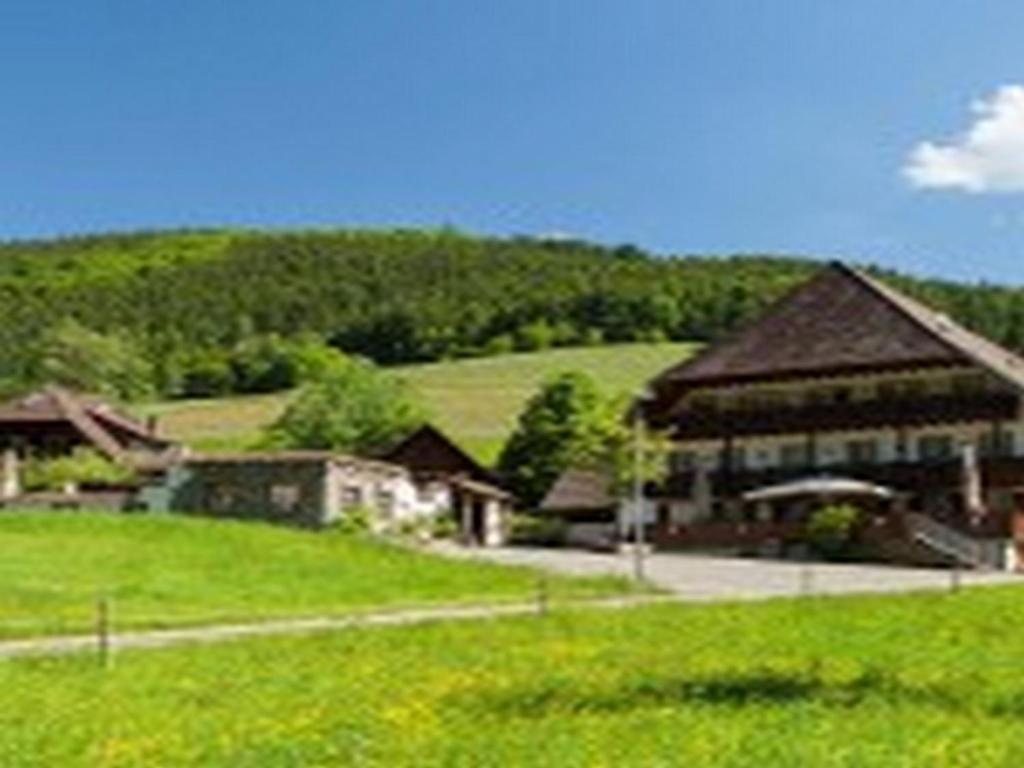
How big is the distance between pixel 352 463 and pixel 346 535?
18.0 m

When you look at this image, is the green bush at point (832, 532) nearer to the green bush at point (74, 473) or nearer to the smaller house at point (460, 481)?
the smaller house at point (460, 481)

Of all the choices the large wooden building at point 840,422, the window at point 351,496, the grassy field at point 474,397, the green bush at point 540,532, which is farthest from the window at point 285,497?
the grassy field at point 474,397

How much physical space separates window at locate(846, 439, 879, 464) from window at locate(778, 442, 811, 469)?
188 cm

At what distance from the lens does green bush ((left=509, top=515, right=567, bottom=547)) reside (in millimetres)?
99562

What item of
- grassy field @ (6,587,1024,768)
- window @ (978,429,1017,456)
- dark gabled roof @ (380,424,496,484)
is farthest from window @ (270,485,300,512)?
grassy field @ (6,587,1024,768)

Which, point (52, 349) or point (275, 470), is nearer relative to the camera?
point (275, 470)

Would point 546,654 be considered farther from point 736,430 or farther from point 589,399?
point 589,399

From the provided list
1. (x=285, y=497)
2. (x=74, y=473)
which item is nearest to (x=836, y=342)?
(x=285, y=497)

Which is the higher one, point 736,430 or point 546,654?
point 736,430

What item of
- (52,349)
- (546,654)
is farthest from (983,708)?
(52,349)

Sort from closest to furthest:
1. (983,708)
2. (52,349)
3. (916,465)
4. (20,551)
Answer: (983,708) → (20,551) → (916,465) → (52,349)

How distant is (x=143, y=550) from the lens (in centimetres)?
6538

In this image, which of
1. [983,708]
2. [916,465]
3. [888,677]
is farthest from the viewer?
[916,465]

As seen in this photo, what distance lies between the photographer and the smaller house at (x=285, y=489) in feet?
301
